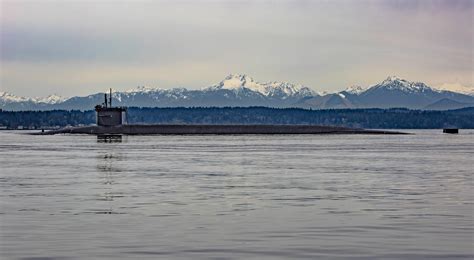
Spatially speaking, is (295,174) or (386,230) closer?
(386,230)

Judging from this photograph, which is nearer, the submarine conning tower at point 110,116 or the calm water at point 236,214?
the calm water at point 236,214

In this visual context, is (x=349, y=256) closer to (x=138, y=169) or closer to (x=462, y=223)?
(x=462, y=223)

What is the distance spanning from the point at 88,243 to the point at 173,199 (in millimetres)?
12904

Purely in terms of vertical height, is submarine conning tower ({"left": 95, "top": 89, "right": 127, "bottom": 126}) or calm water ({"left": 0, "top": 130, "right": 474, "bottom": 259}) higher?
submarine conning tower ({"left": 95, "top": 89, "right": 127, "bottom": 126})

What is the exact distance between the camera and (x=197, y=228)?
2672 centimetres

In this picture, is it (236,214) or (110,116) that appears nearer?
(236,214)

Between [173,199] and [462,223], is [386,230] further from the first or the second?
[173,199]

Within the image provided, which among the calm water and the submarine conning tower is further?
the submarine conning tower

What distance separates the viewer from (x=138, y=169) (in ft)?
194

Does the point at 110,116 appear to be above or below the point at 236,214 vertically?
above

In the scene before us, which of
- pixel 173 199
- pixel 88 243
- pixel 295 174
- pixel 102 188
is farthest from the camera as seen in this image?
pixel 295 174

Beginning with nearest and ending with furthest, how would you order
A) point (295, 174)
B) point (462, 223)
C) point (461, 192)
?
point (462, 223)
point (461, 192)
point (295, 174)

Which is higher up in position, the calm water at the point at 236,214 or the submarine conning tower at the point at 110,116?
the submarine conning tower at the point at 110,116

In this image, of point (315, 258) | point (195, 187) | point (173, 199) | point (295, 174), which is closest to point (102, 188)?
point (195, 187)
